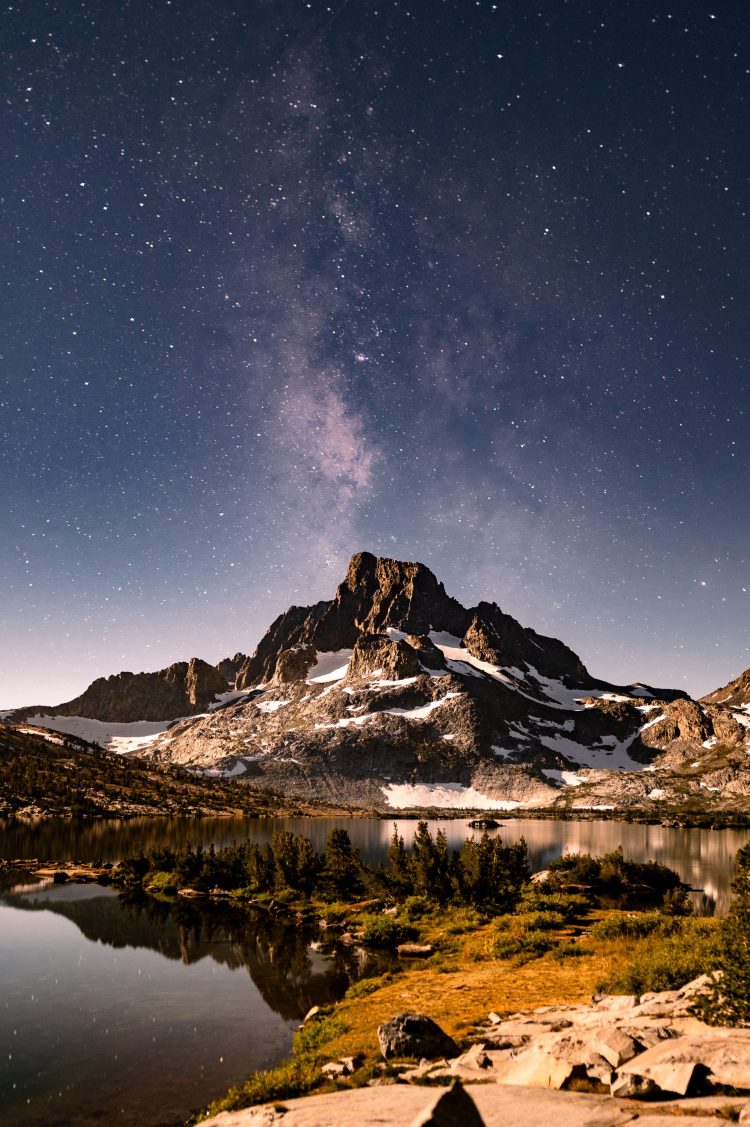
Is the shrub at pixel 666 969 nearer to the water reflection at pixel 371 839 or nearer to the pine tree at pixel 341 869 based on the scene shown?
the water reflection at pixel 371 839

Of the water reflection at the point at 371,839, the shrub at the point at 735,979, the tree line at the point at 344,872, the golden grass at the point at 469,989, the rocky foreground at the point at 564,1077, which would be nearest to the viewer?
the rocky foreground at the point at 564,1077

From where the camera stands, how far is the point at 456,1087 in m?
9.12

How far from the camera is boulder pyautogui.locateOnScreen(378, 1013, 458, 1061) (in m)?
21.2

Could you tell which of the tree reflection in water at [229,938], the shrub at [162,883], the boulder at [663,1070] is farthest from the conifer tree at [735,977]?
the shrub at [162,883]

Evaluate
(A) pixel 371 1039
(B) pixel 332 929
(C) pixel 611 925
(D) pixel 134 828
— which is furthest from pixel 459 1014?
(D) pixel 134 828

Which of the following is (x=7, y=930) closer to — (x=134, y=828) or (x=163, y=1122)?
(x=163, y=1122)

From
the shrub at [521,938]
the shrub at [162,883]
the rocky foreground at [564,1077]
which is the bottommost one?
the shrub at [162,883]

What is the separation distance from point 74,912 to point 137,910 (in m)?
5.47

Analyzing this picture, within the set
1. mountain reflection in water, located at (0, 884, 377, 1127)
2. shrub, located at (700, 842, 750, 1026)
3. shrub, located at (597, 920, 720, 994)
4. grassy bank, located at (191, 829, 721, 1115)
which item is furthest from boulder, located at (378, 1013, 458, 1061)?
shrub, located at (597, 920, 720, 994)

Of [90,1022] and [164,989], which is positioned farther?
[164,989]

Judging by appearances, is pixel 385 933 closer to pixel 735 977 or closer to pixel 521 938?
pixel 521 938

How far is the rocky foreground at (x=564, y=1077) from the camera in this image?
12617 millimetres

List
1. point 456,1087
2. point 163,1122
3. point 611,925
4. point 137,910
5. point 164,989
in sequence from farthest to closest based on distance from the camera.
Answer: point 137,910 → point 611,925 → point 164,989 → point 163,1122 → point 456,1087

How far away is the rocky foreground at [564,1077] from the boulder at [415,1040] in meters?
0.03
